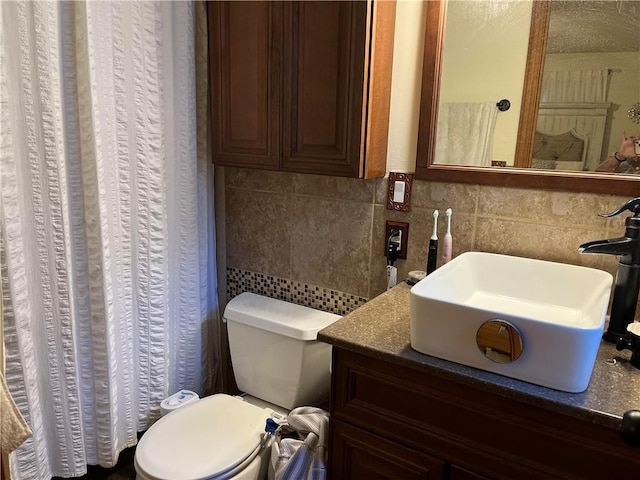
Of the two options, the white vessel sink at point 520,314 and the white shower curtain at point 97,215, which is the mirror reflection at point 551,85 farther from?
the white shower curtain at point 97,215

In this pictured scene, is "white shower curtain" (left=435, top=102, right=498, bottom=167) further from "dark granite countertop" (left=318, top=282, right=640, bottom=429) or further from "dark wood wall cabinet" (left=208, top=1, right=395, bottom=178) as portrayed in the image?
"dark granite countertop" (left=318, top=282, right=640, bottom=429)

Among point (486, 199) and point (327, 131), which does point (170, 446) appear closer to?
point (327, 131)

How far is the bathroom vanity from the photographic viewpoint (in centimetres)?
91

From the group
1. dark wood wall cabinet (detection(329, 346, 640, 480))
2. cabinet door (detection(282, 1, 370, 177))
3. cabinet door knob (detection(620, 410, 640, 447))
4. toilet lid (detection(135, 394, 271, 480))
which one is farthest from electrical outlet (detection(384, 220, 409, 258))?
cabinet door knob (detection(620, 410, 640, 447))

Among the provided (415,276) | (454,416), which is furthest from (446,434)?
(415,276)

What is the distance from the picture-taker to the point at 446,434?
1.07 metres

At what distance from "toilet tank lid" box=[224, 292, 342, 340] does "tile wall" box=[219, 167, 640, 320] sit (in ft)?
0.32

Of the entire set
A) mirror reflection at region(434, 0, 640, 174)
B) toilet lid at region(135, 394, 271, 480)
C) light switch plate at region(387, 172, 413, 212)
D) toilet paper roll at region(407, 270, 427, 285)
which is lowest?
toilet lid at region(135, 394, 271, 480)

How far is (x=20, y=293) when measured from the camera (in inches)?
50.3

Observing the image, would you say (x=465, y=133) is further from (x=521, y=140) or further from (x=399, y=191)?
(x=399, y=191)

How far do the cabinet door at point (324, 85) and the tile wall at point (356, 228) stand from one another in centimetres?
20

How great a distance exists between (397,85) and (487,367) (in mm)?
884

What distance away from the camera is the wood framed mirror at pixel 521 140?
4.16 ft

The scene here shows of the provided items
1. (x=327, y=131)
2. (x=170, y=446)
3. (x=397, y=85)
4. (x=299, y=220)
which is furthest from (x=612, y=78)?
(x=170, y=446)
